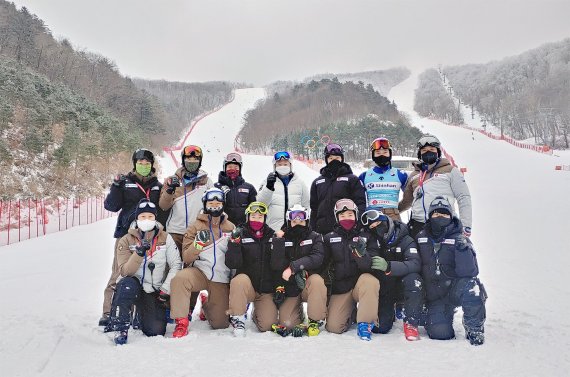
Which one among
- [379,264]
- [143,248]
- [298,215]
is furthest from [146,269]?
[379,264]

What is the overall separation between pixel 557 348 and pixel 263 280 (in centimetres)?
292

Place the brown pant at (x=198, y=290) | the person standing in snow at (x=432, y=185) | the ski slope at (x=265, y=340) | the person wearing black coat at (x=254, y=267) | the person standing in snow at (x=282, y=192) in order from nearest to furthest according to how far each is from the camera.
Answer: the ski slope at (x=265, y=340) < the brown pant at (x=198, y=290) < the person wearing black coat at (x=254, y=267) < the person standing in snow at (x=432, y=185) < the person standing in snow at (x=282, y=192)

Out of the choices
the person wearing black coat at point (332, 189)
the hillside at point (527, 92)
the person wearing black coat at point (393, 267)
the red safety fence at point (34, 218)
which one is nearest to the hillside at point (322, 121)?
the hillside at point (527, 92)

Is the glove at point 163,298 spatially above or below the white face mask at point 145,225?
below

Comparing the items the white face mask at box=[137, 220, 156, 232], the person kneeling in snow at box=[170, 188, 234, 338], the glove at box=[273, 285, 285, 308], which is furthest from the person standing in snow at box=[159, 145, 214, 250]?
the glove at box=[273, 285, 285, 308]

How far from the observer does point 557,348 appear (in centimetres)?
379

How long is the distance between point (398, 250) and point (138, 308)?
293 cm

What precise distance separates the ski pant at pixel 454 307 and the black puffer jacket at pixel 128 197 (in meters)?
3.49

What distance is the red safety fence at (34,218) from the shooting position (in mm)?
11492

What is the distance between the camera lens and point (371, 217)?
4.48m

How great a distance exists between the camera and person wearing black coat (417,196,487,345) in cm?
402

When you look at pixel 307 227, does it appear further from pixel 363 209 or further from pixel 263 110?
pixel 263 110

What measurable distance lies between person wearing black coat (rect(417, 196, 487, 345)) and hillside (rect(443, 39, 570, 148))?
63985mm

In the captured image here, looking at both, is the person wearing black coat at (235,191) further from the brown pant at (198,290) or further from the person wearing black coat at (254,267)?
the brown pant at (198,290)
